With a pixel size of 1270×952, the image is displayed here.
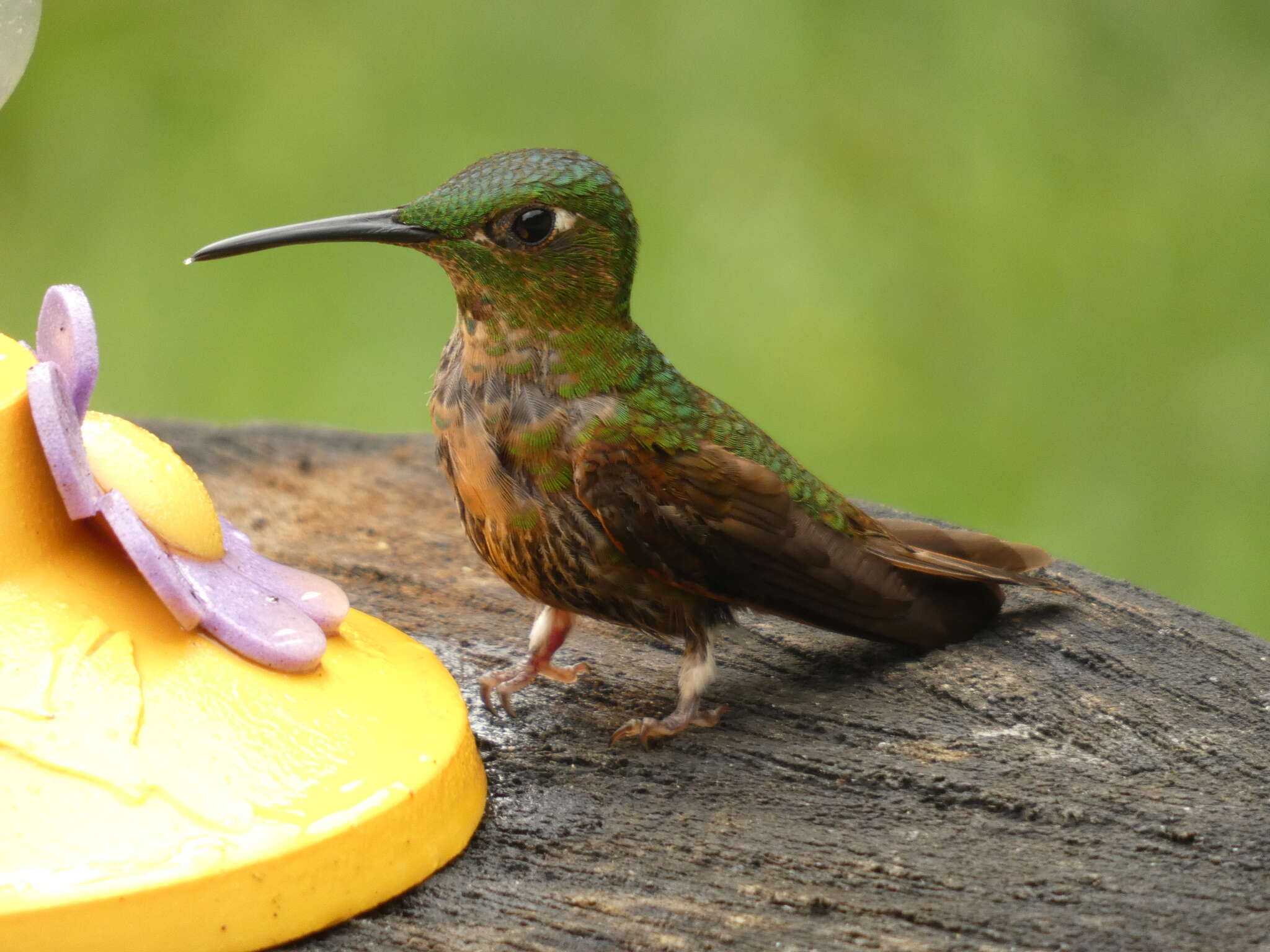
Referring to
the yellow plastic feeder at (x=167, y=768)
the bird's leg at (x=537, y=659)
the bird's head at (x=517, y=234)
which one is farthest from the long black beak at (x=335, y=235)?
the bird's leg at (x=537, y=659)

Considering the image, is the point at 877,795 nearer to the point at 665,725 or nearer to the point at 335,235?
the point at 665,725

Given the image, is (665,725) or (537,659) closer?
(665,725)

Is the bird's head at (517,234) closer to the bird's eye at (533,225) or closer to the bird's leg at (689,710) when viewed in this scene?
the bird's eye at (533,225)

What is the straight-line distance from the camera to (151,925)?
5.54 feet

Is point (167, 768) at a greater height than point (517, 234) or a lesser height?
lesser

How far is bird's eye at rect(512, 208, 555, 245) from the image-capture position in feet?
6.99

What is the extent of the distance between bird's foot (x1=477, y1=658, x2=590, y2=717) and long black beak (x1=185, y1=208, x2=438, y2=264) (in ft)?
2.33

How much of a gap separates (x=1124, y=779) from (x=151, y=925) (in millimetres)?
1255

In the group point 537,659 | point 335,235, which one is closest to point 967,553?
point 537,659

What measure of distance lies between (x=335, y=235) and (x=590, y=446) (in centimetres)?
45

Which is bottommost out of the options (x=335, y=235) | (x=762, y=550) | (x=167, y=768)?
(x=167, y=768)

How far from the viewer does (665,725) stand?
7.52 feet

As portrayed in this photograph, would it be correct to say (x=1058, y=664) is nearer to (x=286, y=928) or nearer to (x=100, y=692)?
(x=286, y=928)

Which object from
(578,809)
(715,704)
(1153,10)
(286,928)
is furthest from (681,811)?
(1153,10)
